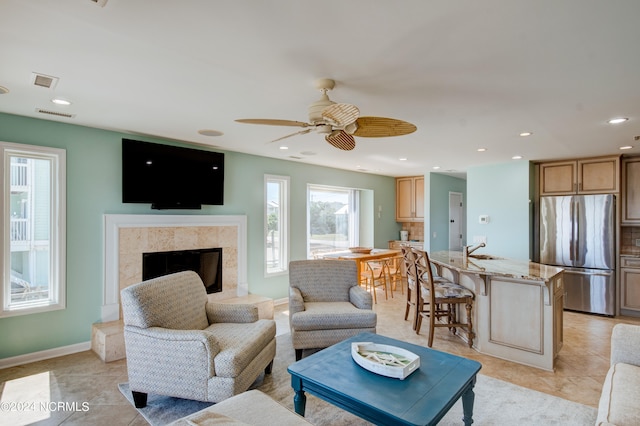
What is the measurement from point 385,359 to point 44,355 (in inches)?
135

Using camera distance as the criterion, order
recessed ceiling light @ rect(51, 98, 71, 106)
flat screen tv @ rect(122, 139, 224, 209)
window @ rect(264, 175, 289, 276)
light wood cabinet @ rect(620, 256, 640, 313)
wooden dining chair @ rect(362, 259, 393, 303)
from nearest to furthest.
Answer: recessed ceiling light @ rect(51, 98, 71, 106) → flat screen tv @ rect(122, 139, 224, 209) → light wood cabinet @ rect(620, 256, 640, 313) → window @ rect(264, 175, 289, 276) → wooden dining chair @ rect(362, 259, 393, 303)

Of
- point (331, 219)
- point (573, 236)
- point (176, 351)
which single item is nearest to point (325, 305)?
point (176, 351)

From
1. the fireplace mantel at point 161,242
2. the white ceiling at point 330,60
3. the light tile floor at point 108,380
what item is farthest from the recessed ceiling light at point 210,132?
the light tile floor at point 108,380

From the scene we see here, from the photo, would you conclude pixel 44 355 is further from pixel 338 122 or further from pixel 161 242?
pixel 338 122

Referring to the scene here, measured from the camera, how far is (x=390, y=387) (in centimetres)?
188

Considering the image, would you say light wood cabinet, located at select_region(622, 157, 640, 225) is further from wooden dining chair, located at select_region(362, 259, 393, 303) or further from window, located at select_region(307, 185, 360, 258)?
window, located at select_region(307, 185, 360, 258)

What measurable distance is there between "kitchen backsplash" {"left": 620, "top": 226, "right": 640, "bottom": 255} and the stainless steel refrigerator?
473 mm

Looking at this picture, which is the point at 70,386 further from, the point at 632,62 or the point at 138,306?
the point at 632,62

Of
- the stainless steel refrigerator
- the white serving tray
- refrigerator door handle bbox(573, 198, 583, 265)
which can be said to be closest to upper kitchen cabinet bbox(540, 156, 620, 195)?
the stainless steel refrigerator

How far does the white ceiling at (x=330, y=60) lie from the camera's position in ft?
5.24

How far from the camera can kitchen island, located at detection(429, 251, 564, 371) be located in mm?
3137

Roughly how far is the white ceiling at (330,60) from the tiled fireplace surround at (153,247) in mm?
1169

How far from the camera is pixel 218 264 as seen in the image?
4.78 metres

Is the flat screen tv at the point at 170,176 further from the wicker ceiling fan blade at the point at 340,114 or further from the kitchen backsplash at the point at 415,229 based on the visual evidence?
the kitchen backsplash at the point at 415,229
